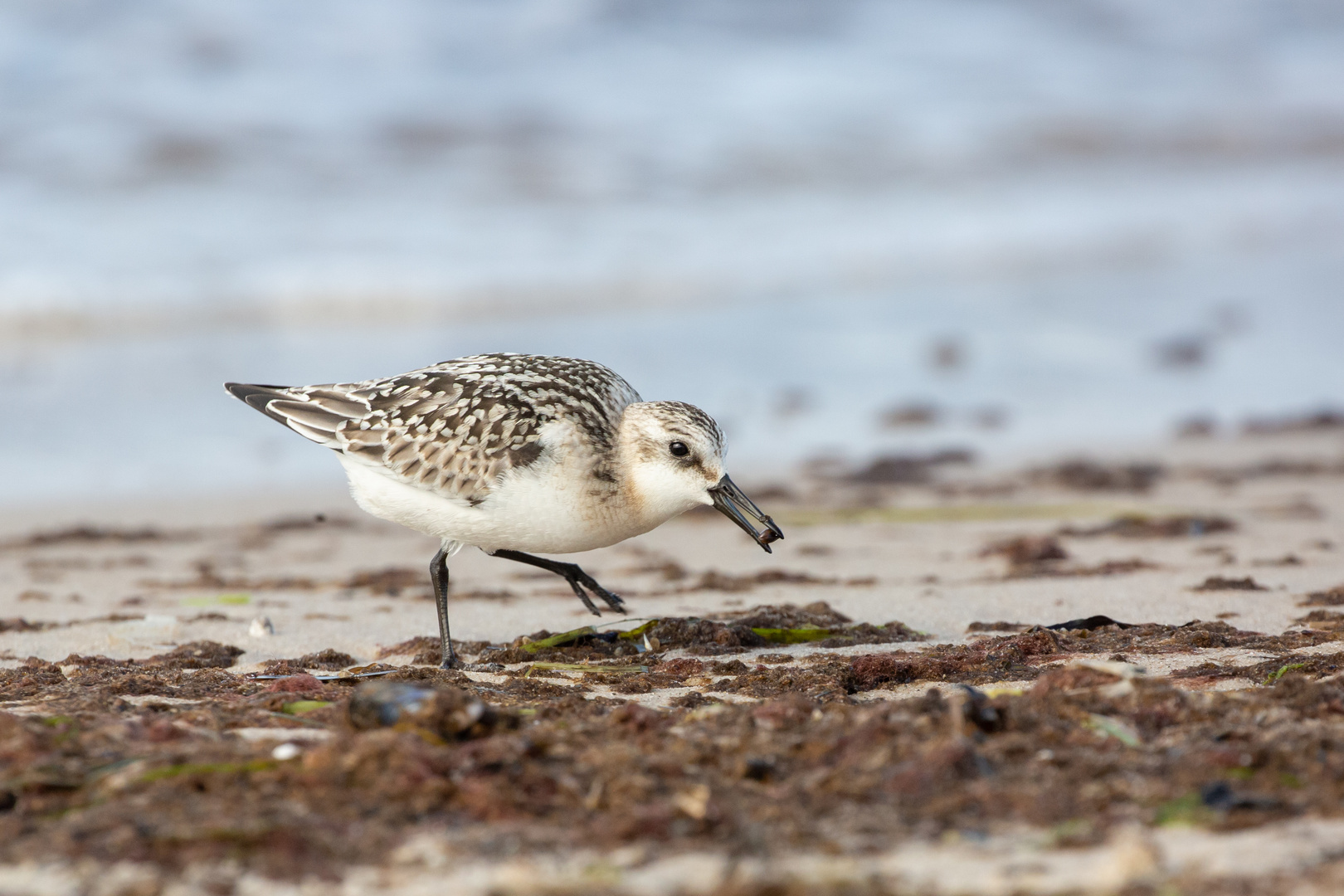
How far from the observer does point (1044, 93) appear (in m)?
19.6

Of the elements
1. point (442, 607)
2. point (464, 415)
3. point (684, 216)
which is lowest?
point (442, 607)

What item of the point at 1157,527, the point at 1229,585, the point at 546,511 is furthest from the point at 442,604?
the point at 1157,527

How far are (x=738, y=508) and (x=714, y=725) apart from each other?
4.81ft

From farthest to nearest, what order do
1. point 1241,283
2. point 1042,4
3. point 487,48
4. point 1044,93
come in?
point 1042,4
point 1044,93
point 487,48
point 1241,283

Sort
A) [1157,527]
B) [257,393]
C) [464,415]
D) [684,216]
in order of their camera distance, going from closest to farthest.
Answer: [464,415] < [257,393] < [1157,527] < [684,216]

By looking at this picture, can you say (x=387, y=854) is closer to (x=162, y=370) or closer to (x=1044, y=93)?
(x=162, y=370)

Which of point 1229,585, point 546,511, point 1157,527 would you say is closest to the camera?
point 546,511

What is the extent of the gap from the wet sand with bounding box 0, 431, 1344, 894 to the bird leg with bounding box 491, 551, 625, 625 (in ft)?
0.62

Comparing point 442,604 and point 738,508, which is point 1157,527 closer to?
point 738,508

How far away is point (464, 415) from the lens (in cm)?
452

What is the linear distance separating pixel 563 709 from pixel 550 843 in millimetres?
934

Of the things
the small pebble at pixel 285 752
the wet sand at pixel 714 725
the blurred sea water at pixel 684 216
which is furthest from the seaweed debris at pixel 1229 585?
the blurred sea water at pixel 684 216

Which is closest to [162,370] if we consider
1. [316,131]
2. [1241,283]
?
[316,131]

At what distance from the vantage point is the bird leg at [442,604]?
4230 millimetres
